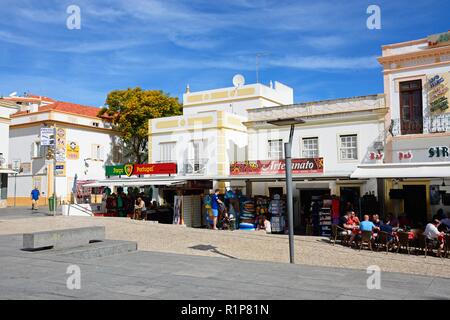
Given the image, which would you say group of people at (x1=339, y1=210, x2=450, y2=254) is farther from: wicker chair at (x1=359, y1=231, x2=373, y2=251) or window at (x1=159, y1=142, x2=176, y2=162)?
window at (x1=159, y1=142, x2=176, y2=162)

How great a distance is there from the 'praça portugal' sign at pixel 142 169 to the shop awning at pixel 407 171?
10337 mm

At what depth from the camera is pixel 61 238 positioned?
1021cm

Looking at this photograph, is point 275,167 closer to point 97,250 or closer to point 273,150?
point 273,150

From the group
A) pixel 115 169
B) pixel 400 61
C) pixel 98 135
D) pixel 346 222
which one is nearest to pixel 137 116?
pixel 98 135

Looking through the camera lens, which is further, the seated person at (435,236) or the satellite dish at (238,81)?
the satellite dish at (238,81)

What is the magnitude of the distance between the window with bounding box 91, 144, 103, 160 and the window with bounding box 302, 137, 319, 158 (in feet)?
69.2

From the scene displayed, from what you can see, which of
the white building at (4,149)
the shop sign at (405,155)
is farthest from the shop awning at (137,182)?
the white building at (4,149)

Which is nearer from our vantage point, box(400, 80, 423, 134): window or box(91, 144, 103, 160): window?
box(400, 80, 423, 134): window

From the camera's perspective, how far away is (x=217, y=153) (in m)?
24.2

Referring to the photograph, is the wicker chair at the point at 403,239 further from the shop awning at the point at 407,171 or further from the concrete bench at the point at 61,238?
the concrete bench at the point at 61,238

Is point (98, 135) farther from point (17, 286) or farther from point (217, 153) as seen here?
point (17, 286)

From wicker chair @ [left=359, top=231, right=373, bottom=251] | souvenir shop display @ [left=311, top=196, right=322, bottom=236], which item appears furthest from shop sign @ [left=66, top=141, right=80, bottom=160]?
wicker chair @ [left=359, top=231, right=373, bottom=251]

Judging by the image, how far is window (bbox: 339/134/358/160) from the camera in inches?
791

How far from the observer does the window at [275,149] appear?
21956 millimetres
